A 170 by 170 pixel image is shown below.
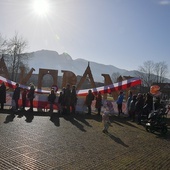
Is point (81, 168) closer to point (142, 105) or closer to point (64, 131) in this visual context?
→ point (64, 131)

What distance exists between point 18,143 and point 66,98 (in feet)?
28.6

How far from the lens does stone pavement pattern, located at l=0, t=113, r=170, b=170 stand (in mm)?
6050

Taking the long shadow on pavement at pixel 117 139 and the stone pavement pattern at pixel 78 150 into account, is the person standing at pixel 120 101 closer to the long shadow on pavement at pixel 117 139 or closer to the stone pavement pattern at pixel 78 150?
the stone pavement pattern at pixel 78 150

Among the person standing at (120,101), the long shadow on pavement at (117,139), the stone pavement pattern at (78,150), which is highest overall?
the person standing at (120,101)

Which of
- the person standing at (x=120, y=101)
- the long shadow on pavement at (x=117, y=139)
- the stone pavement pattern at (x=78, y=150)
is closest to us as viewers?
the stone pavement pattern at (x=78, y=150)

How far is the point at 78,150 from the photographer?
7.39 m

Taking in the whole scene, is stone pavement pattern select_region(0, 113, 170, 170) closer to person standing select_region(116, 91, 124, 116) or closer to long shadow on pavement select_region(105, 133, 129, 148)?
long shadow on pavement select_region(105, 133, 129, 148)

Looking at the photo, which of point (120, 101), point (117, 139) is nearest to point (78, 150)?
point (117, 139)

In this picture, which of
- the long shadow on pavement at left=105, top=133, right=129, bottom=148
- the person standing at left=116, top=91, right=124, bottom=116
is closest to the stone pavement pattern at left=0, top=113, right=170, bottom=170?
the long shadow on pavement at left=105, top=133, right=129, bottom=148

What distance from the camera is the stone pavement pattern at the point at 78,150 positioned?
605 centimetres

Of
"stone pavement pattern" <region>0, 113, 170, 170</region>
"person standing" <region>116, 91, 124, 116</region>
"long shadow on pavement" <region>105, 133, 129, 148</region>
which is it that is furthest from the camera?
"person standing" <region>116, 91, 124, 116</region>

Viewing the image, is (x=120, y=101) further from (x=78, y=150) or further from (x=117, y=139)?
(x=78, y=150)

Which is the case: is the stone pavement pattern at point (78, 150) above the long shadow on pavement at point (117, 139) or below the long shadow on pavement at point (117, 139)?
above

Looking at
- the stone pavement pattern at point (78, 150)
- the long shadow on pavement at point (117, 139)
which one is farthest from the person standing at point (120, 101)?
the long shadow on pavement at point (117, 139)
